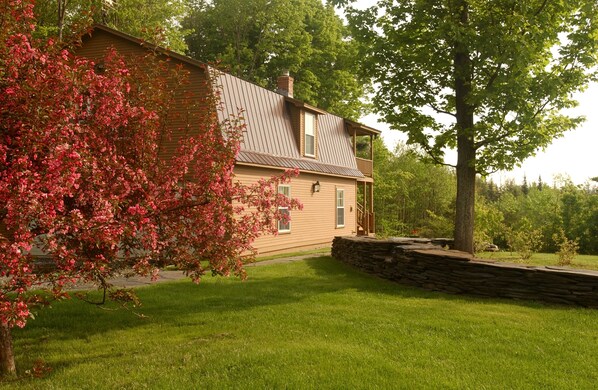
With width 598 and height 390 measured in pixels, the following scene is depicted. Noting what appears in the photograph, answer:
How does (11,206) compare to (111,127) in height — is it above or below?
below

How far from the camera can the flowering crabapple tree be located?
4379mm

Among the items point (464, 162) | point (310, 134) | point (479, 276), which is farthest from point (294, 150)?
point (479, 276)

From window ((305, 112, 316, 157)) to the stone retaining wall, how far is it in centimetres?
959

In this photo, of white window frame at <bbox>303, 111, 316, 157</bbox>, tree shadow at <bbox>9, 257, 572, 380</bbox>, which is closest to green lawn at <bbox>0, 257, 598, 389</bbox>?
tree shadow at <bbox>9, 257, 572, 380</bbox>

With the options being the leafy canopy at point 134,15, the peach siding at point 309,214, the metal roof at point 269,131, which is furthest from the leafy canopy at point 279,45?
the peach siding at point 309,214

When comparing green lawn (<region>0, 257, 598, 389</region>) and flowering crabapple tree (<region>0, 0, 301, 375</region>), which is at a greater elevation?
flowering crabapple tree (<region>0, 0, 301, 375</region>)

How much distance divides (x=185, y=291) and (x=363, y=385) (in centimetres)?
591

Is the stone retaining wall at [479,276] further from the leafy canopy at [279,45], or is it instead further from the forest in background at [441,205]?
the leafy canopy at [279,45]

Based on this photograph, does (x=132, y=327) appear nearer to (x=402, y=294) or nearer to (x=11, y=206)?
(x=11, y=206)

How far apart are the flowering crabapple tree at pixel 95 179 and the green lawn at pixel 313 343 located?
913 mm

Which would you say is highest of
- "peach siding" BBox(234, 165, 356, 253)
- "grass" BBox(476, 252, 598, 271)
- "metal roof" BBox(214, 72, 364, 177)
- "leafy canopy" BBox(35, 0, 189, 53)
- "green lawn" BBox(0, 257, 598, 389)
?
"leafy canopy" BBox(35, 0, 189, 53)

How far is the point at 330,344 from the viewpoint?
6.12 metres

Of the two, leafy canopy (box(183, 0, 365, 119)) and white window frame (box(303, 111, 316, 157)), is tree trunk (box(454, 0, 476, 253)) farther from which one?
leafy canopy (box(183, 0, 365, 119))

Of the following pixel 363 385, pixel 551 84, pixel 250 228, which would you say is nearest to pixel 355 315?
pixel 250 228
